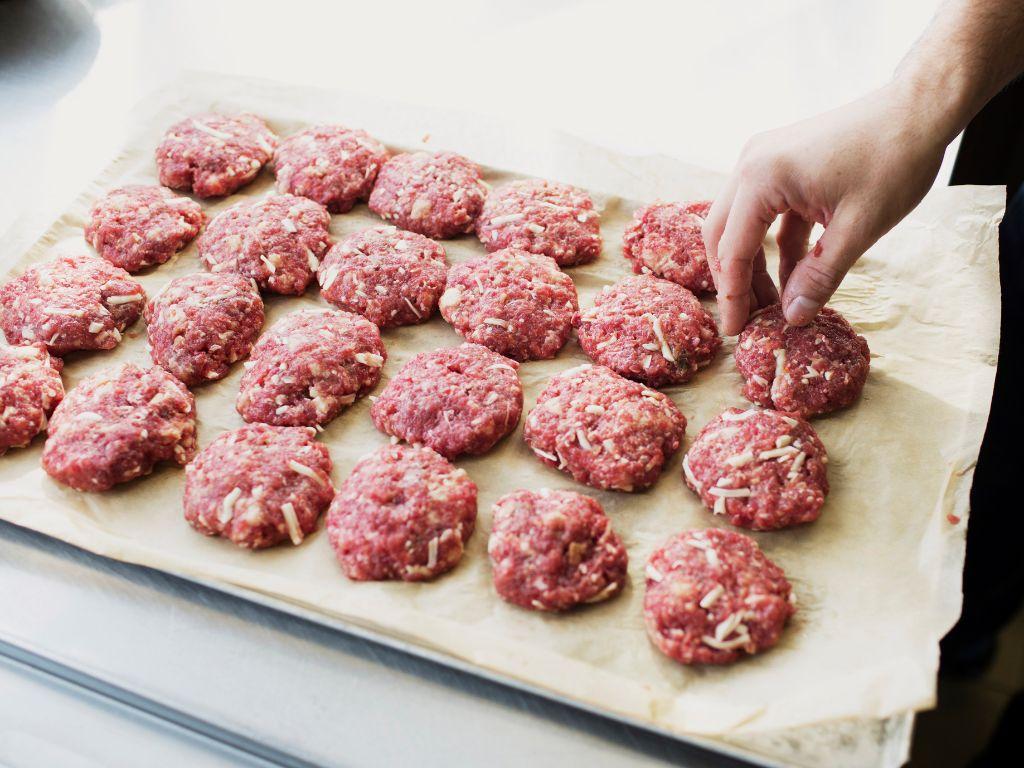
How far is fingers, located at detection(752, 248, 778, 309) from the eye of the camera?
243cm

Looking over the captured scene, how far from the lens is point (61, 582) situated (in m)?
1.99

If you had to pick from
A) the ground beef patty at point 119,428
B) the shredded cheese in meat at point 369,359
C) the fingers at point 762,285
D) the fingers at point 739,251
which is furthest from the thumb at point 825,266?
the ground beef patty at point 119,428

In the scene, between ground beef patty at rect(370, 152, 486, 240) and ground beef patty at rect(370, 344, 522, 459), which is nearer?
ground beef patty at rect(370, 344, 522, 459)

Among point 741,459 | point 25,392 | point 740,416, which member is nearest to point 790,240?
point 740,416

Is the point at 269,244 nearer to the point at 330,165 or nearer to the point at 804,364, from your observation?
the point at 330,165

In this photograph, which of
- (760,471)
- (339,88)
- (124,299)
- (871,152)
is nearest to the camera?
(871,152)

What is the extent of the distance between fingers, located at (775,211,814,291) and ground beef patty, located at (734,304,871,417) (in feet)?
0.46

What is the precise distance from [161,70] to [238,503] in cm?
214

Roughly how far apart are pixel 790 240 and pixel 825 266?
0.38m

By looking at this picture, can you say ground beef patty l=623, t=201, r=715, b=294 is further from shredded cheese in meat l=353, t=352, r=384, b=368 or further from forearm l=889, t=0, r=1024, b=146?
shredded cheese in meat l=353, t=352, r=384, b=368

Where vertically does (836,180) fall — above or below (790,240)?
above

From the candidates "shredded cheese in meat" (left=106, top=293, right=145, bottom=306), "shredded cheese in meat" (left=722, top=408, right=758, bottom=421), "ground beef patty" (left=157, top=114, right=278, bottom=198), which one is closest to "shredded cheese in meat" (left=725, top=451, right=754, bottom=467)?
"shredded cheese in meat" (left=722, top=408, right=758, bottom=421)

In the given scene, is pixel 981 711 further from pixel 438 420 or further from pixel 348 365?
pixel 348 365

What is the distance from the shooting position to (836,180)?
6.48 feet
